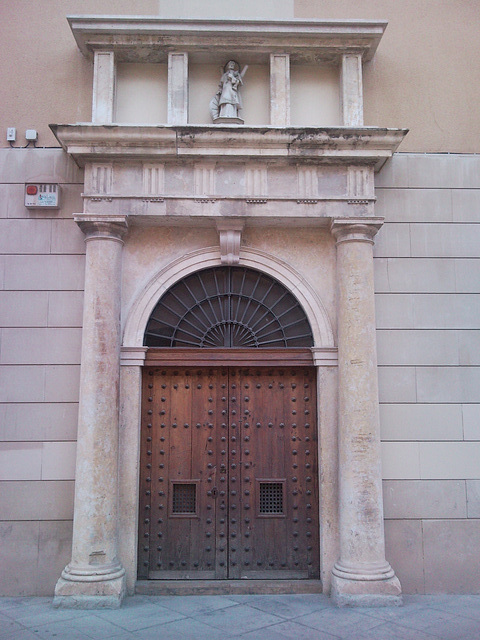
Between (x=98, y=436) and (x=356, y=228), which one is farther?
(x=356, y=228)

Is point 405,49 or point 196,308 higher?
point 405,49

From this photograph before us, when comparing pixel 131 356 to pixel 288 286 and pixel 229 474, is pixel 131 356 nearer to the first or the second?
pixel 229 474

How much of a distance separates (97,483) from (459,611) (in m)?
3.91

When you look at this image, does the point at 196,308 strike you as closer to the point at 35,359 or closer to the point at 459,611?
the point at 35,359

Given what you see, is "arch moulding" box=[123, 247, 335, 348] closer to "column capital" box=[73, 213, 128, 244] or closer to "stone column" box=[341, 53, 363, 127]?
"column capital" box=[73, 213, 128, 244]

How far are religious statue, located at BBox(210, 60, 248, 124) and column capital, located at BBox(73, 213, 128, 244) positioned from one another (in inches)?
66.0

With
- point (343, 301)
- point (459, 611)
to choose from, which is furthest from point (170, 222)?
point (459, 611)

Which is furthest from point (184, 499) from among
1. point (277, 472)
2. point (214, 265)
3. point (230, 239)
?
point (230, 239)

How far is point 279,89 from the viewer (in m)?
6.72

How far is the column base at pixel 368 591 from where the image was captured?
5.70 m

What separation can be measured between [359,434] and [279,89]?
414 cm

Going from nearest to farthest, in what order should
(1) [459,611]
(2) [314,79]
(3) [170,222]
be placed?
(1) [459,611] → (3) [170,222] → (2) [314,79]

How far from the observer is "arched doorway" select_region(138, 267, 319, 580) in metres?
6.38

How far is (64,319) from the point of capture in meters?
6.49
